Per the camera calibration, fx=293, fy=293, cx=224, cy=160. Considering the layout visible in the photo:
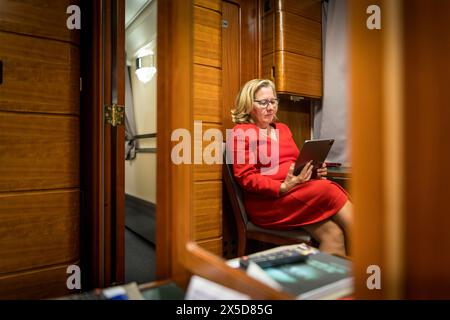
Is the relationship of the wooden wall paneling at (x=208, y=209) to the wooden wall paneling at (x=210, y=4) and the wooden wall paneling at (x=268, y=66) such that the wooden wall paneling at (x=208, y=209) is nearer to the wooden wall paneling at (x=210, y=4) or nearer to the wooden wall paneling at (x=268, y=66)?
the wooden wall paneling at (x=210, y=4)

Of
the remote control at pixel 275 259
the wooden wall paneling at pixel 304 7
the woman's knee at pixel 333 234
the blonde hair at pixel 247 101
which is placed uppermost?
the wooden wall paneling at pixel 304 7

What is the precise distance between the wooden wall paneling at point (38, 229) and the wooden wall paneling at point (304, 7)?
191 centimetres

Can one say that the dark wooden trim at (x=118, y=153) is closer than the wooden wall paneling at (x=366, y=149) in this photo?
No

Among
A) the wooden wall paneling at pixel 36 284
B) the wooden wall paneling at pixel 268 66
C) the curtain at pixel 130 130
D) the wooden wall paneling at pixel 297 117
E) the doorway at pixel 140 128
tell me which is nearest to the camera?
the wooden wall paneling at pixel 36 284

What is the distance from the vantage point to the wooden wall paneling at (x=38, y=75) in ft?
4.12

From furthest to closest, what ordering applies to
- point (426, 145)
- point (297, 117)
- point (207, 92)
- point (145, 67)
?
point (145, 67)
point (297, 117)
point (207, 92)
point (426, 145)

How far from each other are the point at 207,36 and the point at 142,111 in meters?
2.26

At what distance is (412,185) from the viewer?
382 mm

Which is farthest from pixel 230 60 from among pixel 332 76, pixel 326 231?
pixel 326 231

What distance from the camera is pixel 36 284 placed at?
4.28 feet

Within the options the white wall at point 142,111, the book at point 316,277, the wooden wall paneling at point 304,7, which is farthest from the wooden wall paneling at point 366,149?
the white wall at point 142,111

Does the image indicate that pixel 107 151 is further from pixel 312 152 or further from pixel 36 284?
pixel 312 152

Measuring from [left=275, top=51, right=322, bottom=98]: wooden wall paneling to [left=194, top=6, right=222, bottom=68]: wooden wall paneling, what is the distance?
82cm

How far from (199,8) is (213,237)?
1.14m
